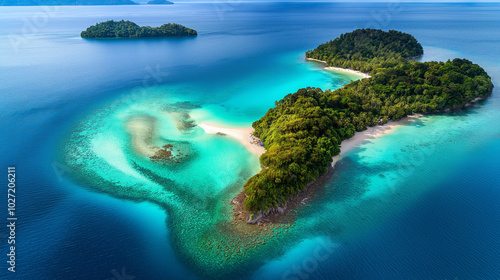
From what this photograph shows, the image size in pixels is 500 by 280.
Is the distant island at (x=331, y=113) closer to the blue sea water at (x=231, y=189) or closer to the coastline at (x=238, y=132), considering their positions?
the coastline at (x=238, y=132)

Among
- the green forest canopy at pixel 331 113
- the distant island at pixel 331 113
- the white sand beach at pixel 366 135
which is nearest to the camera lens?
the distant island at pixel 331 113

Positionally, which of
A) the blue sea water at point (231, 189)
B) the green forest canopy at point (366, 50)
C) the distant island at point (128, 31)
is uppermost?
the distant island at point (128, 31)

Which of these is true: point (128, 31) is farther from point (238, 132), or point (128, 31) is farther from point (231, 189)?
point (231, 189)

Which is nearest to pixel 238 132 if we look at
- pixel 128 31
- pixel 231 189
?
pixel 231 189

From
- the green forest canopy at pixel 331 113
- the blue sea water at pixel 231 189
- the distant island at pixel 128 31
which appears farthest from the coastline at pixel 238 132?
the distant island at pixel 128 31

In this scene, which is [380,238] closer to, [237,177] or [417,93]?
[237,177]

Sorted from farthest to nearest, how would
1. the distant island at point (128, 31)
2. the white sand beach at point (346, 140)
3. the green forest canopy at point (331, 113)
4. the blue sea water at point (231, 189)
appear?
the distant island at point (128, 31) < the white sand beach at point (346, 140) < the green forest canopy at point (331, 113) < the blue sea water at point (231, 189)
